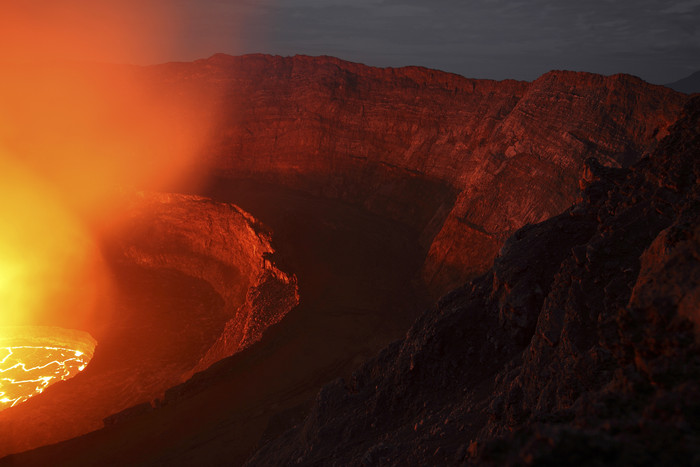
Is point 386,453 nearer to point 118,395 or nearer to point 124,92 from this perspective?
point 118,395

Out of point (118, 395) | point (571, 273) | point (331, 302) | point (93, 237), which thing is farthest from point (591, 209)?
point (93, 237)

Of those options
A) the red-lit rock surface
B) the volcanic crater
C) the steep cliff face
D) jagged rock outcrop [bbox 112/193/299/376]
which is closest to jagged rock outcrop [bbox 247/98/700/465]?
the volcanic crater

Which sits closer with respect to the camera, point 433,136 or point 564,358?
point 564,358

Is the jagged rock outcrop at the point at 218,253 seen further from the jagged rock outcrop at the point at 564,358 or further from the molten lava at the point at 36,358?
the jagged rock outcrop at the point at 564,358

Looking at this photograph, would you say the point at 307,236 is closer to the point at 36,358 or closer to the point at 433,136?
the point at 433,136

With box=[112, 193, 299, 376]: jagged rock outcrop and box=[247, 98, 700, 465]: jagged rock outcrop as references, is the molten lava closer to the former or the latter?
box=[112, 193, 299, 376]: jagged rock outcrop

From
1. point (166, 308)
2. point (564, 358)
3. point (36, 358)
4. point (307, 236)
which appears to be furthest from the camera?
point (307, 236)

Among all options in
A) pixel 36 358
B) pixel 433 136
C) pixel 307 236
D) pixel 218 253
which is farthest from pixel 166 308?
pixel 433 136

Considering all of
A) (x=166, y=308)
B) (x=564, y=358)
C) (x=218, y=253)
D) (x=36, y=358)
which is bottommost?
(x=36, y=358)
